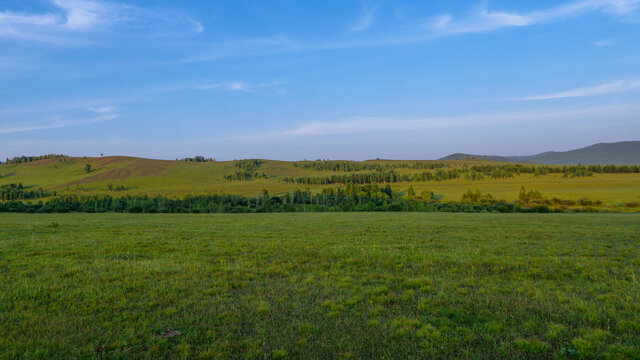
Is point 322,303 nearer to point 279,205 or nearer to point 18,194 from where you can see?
point 279,205

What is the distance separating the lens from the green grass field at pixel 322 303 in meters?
6.80

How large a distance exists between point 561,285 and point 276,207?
87446 mm

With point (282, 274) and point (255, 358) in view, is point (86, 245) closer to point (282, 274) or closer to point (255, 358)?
point (282, 274)

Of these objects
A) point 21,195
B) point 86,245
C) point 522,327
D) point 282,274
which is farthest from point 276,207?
point 21,195

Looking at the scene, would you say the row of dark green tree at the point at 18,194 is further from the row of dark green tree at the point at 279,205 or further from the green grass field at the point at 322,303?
the green grass field at the point at 322,303

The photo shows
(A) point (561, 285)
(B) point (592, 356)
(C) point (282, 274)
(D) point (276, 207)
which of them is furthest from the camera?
(D) point (276, 207)

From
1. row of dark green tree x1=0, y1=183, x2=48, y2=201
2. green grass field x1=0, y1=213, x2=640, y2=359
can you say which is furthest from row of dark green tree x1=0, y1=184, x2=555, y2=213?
row of dark green tree x1=0, y1=183, x2=48, y2=201

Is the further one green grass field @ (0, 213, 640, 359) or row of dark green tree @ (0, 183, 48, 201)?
row of dark green tree @ (0, 183, 48, 201)

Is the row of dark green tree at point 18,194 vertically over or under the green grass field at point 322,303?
over

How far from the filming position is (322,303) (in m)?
9.26

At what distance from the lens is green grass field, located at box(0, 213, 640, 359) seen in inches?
268

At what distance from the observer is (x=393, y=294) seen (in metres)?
10.0

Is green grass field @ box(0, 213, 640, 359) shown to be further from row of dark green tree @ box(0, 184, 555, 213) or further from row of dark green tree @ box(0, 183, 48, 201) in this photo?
row of dark green tree @ box(0, 183, 48, 201)

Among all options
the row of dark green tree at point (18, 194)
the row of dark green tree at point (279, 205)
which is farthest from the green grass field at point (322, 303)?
the row of dark green tree at point (18, 194)
